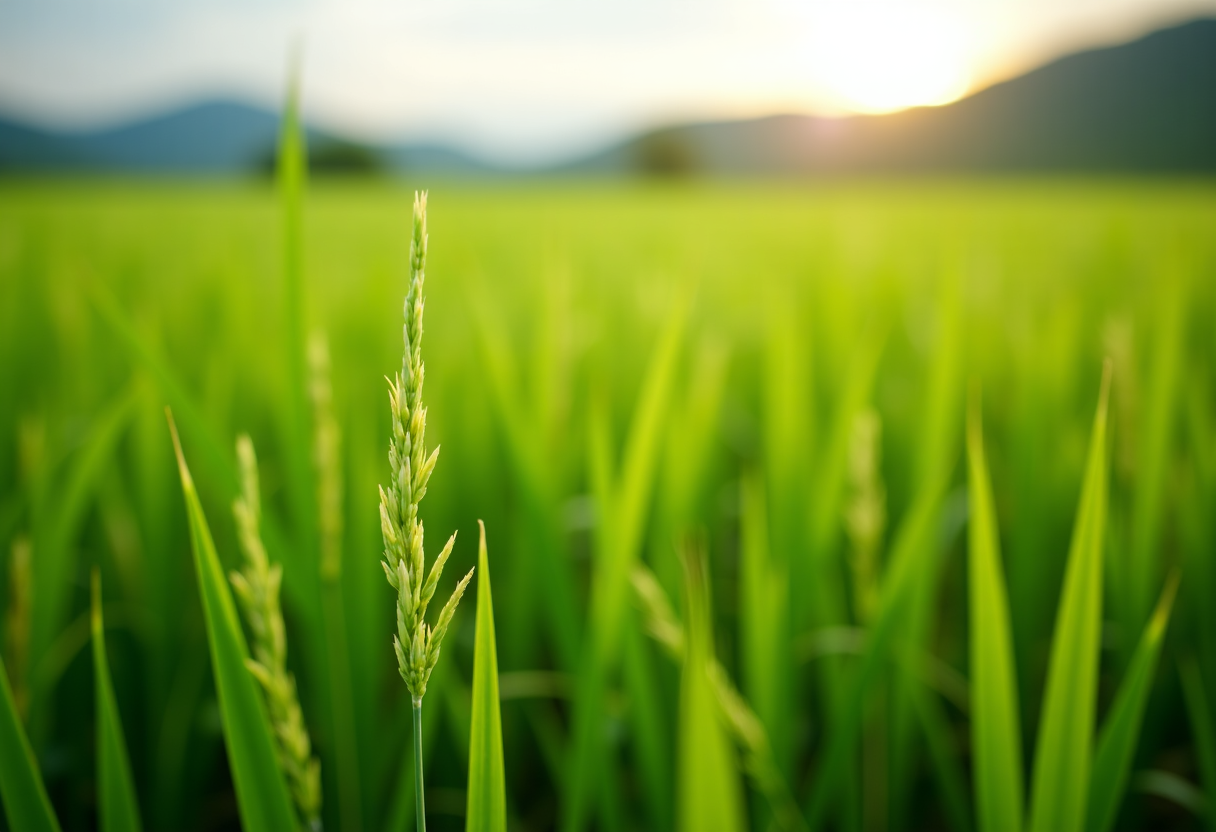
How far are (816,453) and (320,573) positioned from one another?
88 cm

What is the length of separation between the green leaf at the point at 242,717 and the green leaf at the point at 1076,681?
1.65 feet

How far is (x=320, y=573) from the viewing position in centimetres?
64

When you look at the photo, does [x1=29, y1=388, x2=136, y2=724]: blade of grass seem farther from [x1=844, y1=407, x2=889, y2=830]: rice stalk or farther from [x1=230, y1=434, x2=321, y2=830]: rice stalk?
[x1=844, y1=407, x2=889, y2=830]: rice stalk

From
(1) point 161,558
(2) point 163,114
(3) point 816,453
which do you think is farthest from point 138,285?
(2) point 163,114

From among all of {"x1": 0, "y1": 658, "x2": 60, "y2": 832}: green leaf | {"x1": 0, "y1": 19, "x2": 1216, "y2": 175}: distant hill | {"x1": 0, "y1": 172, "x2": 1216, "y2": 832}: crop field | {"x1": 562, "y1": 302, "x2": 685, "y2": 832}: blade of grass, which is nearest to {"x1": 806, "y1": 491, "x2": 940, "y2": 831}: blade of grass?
{"x1": 0, "y1": 172, "x2": 1216, "y2": 832}: crop field

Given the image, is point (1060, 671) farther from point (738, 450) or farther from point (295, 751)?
point (738, 450)

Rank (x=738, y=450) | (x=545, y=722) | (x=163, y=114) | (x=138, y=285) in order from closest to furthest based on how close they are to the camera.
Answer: (x=545, y=722) < (x=738, y=450) < (x=138, y=285) < (x=163, y=114)

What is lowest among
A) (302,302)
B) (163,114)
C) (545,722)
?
(545,722)

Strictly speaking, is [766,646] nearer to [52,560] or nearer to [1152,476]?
[1152,476]

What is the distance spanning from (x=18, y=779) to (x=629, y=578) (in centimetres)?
47

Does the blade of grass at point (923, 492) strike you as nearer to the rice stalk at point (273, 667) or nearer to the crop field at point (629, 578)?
the crop field at point (629, 578)

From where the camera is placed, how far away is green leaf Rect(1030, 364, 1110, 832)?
17.8 inches

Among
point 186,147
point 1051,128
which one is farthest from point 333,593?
point 1051,128

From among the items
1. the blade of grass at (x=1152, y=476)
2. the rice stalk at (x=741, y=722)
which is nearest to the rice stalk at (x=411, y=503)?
the rice stalk at (x=741, y=722)
